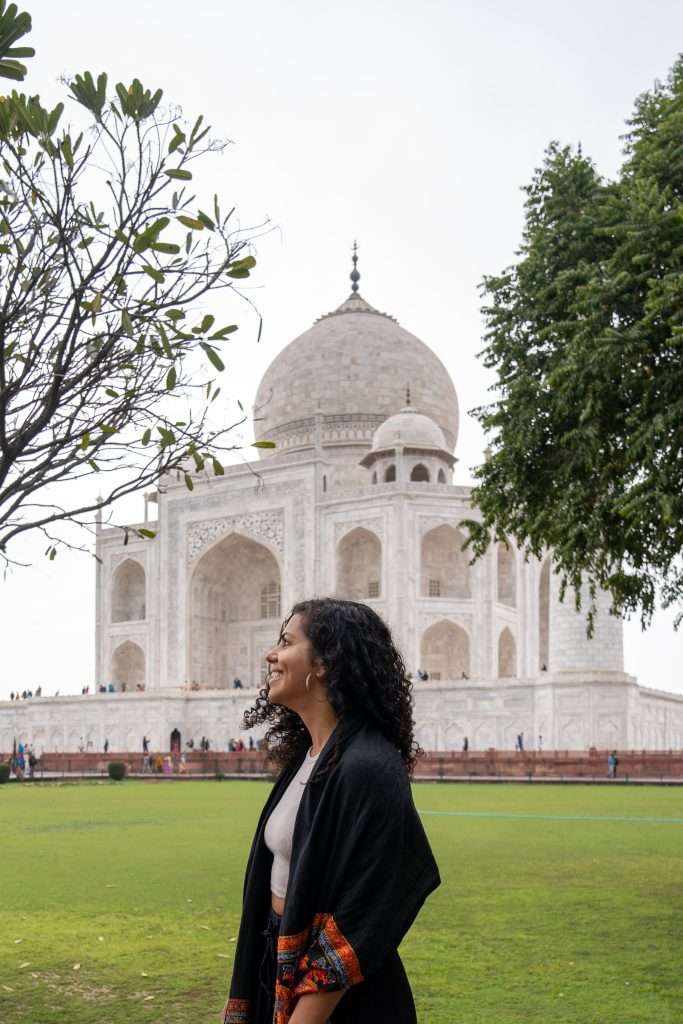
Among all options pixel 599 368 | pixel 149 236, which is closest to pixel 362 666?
pixel 149 236

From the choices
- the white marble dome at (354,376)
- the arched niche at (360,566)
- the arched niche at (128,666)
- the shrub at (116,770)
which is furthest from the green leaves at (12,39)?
the arched niche at (128,666)

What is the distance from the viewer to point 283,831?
2.39 metres

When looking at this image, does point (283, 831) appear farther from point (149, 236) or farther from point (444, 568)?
point (444, 568)

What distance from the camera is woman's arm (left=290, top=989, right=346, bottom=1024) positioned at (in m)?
2.13

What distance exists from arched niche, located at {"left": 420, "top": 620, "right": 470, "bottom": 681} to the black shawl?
33.4 m

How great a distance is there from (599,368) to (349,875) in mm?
6324

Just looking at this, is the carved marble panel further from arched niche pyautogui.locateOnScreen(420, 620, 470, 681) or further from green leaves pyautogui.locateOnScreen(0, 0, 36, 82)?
green leaves pyautogui.locateOnScreen(0, 0, 36, 82)

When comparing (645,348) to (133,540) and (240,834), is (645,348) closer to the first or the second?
(240,834)

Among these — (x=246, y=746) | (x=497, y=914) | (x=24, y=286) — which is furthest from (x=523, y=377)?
(x=246, y=746)

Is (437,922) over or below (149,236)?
below

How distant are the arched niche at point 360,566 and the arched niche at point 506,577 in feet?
11.9

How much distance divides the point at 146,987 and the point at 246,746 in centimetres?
2818

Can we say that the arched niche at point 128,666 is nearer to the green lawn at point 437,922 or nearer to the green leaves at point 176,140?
the green lawn at point 437,922

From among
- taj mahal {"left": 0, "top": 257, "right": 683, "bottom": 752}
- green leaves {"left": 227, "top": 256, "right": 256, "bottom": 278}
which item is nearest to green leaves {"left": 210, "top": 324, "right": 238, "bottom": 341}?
green leaves {"left": 227, "top": 256, "right": 256, "bottom": 278}
